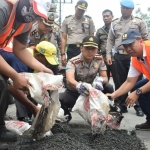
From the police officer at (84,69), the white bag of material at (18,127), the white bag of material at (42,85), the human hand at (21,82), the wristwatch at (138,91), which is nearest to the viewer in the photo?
the human hand at (21,82)

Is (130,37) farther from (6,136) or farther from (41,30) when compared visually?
(41,30)

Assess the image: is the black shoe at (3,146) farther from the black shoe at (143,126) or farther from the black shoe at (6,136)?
the black shoe at (143,126)

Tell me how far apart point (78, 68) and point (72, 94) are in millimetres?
368

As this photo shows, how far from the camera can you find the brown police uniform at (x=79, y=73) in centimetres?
454

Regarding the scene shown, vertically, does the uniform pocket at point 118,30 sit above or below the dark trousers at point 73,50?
above

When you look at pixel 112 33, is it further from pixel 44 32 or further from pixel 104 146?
pixel 104 146

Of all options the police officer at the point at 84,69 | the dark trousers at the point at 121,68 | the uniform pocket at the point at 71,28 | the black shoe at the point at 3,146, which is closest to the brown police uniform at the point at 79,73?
the police officer at the point at 84,69

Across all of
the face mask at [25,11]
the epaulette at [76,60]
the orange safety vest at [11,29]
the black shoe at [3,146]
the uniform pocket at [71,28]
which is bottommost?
the black shoe at [3,146]

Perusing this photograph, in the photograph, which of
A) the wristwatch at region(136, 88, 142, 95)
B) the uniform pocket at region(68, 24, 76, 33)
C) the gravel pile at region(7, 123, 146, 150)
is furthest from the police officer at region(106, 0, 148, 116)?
the gravel pile at region(7, 123, 146, 150)

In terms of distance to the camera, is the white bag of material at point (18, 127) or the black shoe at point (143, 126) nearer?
the white bag of material at point (18, 127)

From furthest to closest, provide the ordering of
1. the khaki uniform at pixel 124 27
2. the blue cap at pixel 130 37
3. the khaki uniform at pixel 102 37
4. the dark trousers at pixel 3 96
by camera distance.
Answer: the khaki uniform at pixel 102 37 < the khaki uniform at pixel 124 27 < the blue cap at pixel 130 37 < the dark trousers at pixel 3 96

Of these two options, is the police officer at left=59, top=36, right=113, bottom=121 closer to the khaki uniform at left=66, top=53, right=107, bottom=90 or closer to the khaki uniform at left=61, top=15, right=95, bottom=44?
the khaki uniform at left=66, top=53, right=107, bottom=90

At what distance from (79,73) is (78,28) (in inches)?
84.6

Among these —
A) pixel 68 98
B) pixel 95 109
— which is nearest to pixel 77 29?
pixel 68 98
